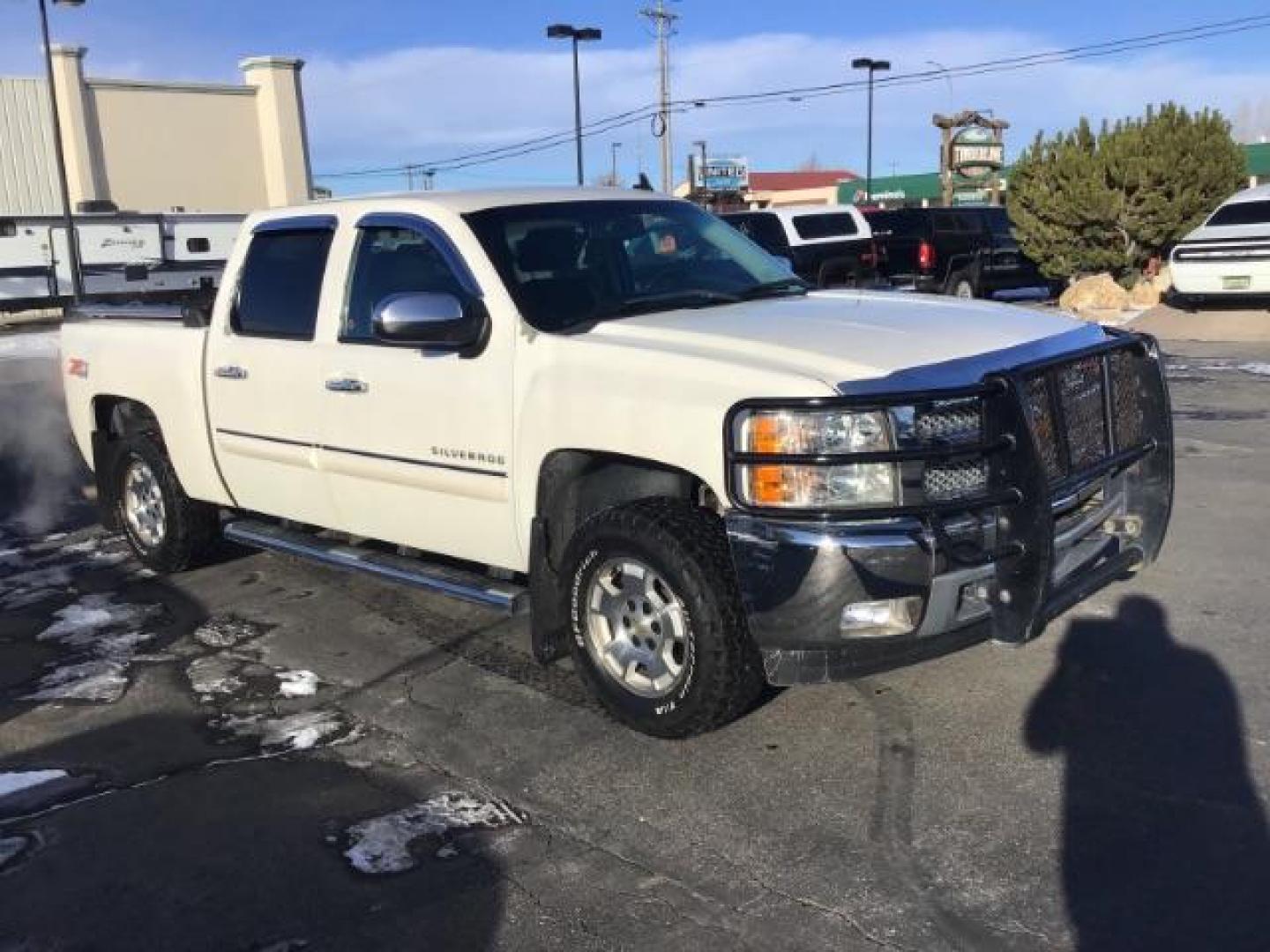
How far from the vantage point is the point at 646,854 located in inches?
139

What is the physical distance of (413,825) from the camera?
3736mm

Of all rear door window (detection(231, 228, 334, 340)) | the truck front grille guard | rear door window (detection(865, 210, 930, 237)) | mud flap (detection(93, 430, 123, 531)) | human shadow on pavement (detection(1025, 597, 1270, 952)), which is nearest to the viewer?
human shadow on pavement (detection(1025, 597, 1270, 952))

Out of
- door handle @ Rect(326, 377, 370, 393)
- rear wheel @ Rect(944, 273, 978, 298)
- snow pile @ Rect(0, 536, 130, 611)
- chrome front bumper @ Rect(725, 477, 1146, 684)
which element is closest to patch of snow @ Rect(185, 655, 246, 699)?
door handle @ Rect(326, 377, 370, 393)

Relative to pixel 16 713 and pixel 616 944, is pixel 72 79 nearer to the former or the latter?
pixel 16 713

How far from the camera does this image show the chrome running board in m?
4.66

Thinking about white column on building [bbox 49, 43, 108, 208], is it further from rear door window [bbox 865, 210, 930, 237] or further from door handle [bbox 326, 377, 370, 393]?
door handle [bbox 326, 377, 370, 393]

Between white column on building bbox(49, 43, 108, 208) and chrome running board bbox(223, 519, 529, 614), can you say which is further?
Result: white column on building bbox(49, 43, 108, 208)

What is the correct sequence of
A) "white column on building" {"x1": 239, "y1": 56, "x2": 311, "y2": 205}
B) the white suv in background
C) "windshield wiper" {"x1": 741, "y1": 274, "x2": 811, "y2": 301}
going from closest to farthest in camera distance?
1. "windshield wiper" {"x1": 741, "y1": 274, "x2": 811, "y2": 301}
2. the white suv in background
3. "white column on building" {"x1": 239, "y1": 56, "x2": 311, "y2": 205}

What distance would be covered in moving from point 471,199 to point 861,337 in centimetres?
188

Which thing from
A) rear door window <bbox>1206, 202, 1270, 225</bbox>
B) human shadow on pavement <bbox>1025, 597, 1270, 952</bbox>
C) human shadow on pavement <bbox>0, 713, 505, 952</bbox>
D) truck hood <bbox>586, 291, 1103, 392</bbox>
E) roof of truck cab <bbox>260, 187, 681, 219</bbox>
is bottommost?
human shadow on pavement <bbox>0, 713, 505, 952</bbox>

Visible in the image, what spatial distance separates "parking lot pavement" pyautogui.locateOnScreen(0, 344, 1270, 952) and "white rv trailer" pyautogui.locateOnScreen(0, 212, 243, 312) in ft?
59.6

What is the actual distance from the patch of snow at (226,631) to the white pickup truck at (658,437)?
41 cm

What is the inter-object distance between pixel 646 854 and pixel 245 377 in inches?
130

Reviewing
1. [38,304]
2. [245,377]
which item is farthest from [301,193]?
[245,377]
